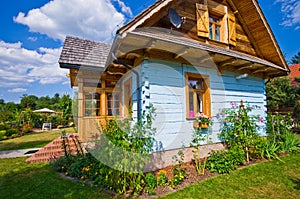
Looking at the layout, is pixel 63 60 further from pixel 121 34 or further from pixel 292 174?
pixel 292 174

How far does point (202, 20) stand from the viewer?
16.8 feet

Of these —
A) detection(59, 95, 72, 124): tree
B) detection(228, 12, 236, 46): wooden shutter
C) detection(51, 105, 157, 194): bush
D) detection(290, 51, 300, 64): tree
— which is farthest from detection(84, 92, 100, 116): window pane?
detection(290, 51, 300, 64): tree

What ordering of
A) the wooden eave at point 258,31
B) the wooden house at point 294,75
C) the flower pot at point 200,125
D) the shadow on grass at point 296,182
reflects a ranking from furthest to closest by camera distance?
the wooden house at point 294,75 < the wooden eave at point 258,31 < the flower pot at point 200,125 < the shadow on grass at point 296,182

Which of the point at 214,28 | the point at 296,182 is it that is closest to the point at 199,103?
the point at 296,182

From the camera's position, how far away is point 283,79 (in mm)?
13695

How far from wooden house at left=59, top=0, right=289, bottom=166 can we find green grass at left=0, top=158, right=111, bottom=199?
1.34 m

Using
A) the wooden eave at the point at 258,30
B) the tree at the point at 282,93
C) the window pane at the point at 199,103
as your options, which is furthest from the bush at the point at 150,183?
the tree at the point at 282,93

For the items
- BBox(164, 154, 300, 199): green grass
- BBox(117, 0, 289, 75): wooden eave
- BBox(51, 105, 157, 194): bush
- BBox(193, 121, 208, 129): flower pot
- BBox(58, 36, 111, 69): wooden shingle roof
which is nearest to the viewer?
BBox(51, 105, 157, 194): bush

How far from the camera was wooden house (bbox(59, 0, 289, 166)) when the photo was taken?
403 cm

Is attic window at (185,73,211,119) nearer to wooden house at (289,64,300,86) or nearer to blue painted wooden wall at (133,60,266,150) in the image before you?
blue painted wooden wall at (133,60,266,150)

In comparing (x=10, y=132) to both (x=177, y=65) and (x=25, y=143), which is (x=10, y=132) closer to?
(x=25, y=143)

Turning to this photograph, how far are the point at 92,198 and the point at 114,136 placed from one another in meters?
1.15

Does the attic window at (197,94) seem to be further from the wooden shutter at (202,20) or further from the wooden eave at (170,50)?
the wooden shutter at (202,20)

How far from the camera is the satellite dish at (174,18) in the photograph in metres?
4.35
